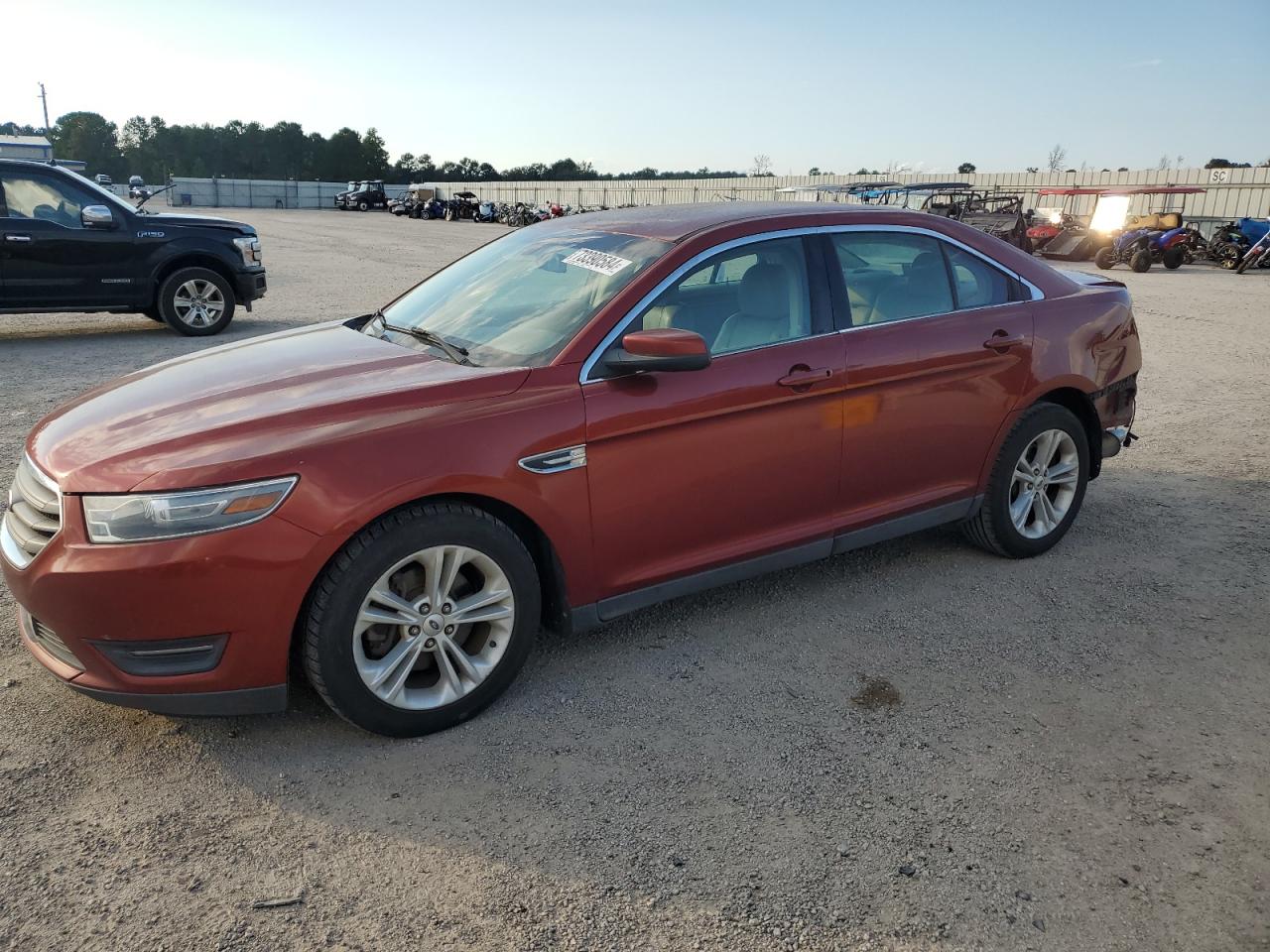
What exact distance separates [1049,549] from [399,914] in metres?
3.66

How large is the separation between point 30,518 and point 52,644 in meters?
0.40

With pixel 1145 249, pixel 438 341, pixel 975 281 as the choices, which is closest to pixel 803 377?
pixel 975 281

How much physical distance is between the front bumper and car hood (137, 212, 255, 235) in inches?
336

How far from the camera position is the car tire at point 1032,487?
14.9 ft

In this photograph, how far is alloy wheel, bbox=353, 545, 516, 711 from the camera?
10.0 feet

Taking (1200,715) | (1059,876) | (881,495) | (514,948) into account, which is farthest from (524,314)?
(1200,715)

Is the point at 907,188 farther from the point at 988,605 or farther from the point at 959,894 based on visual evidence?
the point at 959,894

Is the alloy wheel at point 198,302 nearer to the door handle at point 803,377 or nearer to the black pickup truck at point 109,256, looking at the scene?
the black pickup truck at point 109,256

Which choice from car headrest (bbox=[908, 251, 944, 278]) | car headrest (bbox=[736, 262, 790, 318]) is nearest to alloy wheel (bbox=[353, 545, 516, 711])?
car headrest (bbox=[736, 262, 790, 318])

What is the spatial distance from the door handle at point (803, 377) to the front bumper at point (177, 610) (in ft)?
6.04

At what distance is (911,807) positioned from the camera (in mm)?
2838

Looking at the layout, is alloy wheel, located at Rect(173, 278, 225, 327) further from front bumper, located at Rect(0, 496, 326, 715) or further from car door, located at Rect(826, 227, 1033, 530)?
car door, located at Rect(826, 227, 1033, 530)

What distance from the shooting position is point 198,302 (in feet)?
35.8

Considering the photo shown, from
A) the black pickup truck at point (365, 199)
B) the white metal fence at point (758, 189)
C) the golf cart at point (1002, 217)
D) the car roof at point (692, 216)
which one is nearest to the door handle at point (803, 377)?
the car roof at point (692, 216)
